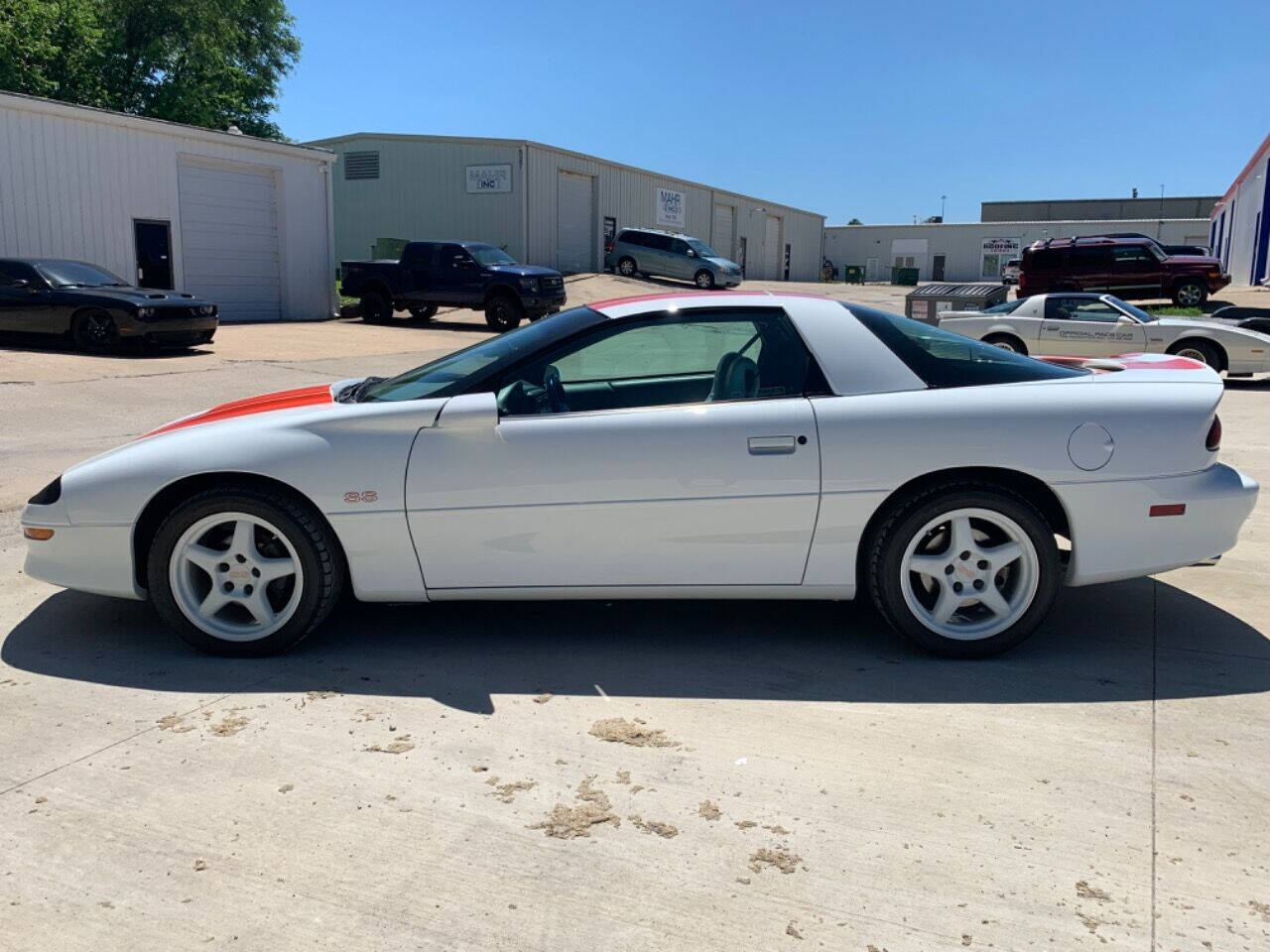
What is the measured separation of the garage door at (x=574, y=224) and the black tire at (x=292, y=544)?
31090 millimetres

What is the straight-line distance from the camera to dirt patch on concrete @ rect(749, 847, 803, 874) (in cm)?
258

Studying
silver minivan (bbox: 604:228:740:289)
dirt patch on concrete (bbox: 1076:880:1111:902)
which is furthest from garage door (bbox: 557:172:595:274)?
dirt patch on concrete (bbox: 1076:880:1111:902)

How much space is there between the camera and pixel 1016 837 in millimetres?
2717

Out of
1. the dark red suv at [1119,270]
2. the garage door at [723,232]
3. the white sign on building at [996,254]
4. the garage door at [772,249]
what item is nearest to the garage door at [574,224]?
the garage door at [723,232]

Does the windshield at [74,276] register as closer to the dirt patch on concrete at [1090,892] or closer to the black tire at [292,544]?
the black tire at [292,544]

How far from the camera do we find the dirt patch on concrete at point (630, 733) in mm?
3244

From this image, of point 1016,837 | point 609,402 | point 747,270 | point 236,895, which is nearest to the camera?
point 236,895

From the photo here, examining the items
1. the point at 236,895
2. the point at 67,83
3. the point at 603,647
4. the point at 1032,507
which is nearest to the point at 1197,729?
the point at 1032,507

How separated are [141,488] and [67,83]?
40.5m

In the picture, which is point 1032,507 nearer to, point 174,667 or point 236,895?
point 236,895

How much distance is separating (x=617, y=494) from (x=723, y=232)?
4611 centimetres

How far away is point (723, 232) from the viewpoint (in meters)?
48.2

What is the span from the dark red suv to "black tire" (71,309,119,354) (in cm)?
1945

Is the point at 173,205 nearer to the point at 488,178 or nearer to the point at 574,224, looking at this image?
the point at 488,178
